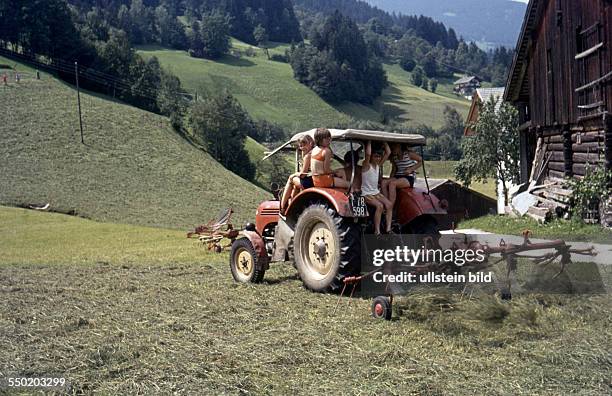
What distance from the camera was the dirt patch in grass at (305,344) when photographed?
5.12 metres

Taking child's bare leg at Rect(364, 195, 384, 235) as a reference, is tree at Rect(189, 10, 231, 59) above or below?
above

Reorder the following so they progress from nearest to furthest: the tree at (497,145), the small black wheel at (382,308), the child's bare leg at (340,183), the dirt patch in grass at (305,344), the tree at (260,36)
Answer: the dirt patch in grass at (305,344), the small black wheel at (382,308), the child's bare leg at (340,183), the tree at (497,145), the tree at (260,36)

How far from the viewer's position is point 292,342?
6336mm

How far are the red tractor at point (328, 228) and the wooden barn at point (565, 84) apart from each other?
11.0m

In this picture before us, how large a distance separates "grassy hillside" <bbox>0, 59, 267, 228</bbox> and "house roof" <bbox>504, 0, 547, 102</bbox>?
1670cm

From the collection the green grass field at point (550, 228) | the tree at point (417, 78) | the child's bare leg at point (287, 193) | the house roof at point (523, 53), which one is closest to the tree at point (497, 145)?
the house roof at point (523, 53)

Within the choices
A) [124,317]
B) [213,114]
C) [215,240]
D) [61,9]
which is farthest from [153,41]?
[124,317]

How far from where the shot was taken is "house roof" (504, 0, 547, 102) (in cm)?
2348

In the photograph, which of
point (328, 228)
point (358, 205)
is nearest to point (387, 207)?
point (358, 205)

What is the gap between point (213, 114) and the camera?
65875 mm

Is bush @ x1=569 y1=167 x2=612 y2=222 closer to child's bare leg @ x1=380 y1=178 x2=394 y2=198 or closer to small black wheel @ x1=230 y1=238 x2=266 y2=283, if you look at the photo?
child's bare leg @ x1=380 y1=178 x2=394 y2=198

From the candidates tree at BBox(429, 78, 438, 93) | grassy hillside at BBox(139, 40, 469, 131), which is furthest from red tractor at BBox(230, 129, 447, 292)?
tree at BBox(429, 78, 438, 93)

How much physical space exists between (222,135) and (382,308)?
195ft

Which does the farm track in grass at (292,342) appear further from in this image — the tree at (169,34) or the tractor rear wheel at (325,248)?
the tree at (169,34)
